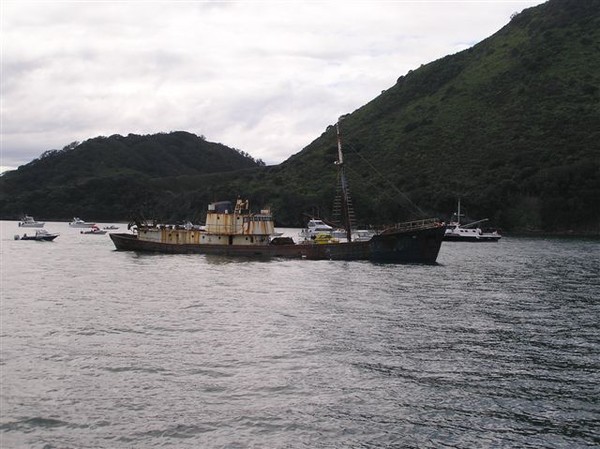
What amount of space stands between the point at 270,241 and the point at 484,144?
8284 cm

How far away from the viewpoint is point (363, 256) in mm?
62031

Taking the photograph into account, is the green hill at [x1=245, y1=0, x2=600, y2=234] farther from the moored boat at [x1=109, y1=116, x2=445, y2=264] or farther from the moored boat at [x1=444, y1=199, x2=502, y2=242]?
the moored boat at [x1=109, y1=116, x2=445, y2=264]

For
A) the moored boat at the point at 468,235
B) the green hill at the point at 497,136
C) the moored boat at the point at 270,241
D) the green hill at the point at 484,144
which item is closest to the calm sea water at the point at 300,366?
the moored boat at the point at 270,241

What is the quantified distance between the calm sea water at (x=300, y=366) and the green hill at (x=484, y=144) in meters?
71.7

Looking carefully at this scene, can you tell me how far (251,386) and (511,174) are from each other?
115 m

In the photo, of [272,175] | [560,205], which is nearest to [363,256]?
[560,205]

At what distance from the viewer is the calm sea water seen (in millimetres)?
14484

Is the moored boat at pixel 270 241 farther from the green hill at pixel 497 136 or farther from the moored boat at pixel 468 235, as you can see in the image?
the green hill at pixel 497 136

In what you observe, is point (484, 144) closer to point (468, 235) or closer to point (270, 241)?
point (468, 235)

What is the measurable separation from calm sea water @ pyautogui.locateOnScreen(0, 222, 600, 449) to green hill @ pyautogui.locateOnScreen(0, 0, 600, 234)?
71659 mm

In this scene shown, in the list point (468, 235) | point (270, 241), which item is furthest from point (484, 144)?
point (270, 241)

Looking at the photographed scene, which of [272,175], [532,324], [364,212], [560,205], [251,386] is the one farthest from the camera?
[272,175]

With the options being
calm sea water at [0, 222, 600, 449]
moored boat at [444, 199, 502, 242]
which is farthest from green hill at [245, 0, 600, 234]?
calm sea water at [0, 222, 600, 449]

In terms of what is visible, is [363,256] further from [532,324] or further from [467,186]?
[467,186]
